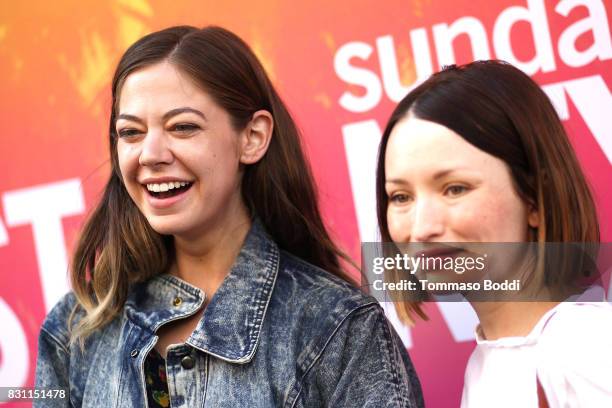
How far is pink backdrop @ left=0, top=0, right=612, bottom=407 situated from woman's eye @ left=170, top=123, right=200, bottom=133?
472 millimetres

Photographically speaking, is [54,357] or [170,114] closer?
[170,114]

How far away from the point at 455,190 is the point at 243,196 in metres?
0.54

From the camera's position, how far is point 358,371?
68.5 inches

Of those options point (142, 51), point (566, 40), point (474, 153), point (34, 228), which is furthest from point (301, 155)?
point (34, 228)

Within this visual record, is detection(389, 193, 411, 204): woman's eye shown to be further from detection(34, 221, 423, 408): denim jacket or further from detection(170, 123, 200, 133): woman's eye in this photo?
detection(170, 123, 200, 133): woman's eye

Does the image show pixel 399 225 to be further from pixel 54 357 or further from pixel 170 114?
pixel 54 357

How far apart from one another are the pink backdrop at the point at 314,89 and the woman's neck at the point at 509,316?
1.96ft

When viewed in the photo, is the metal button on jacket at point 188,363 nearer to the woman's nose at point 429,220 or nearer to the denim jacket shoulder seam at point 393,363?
the denim jacket shoulder seam at point 393,363

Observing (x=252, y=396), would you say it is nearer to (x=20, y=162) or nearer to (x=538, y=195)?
(x=538, y=195)

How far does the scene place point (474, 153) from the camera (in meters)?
1.54

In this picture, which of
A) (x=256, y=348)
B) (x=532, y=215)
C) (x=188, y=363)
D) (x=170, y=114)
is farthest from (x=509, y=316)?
(x=170, y=114)

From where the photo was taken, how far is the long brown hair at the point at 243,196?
73.0 inches

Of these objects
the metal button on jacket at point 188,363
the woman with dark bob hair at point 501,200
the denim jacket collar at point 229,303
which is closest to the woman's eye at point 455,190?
the woman with dark bob hair at point 501,200

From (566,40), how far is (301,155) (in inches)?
29.0
